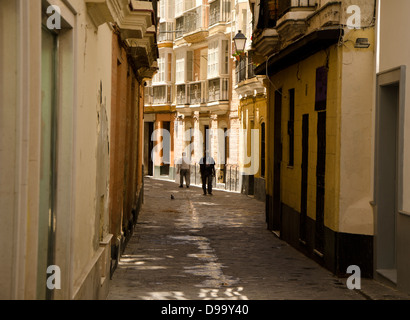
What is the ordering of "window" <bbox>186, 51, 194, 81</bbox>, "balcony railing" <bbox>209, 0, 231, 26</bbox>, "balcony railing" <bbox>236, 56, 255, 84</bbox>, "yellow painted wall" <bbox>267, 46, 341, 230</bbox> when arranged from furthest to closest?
"window" <bbox>186, 51, 194, 81</bbox>
"balcony railing" <bbox>209, 0, 231, 26</bbox>
"balcony railing" <bbox>236, 56, 255, 84</bbox>
"yellow painted wall" <bbox>267, 46, 341, 230</bbox>

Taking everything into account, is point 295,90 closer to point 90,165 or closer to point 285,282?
point 285,282

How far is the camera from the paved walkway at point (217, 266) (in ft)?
31.6

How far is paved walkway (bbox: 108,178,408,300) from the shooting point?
962cm

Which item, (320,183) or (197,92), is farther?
(197,92)

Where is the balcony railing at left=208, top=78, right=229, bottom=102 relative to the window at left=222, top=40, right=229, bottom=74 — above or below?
below

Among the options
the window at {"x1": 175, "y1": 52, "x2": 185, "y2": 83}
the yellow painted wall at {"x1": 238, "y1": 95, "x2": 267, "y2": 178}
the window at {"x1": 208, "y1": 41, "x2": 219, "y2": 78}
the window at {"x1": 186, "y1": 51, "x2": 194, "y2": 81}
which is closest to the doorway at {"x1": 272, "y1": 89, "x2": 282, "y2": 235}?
the yellow painted wall at {"x1": 238, "y1": 95, "x2": 267, "y2": 178}

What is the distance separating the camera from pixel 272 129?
1777cm

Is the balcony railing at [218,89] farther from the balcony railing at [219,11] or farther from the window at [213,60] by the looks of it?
the balcony railing at [219,11]

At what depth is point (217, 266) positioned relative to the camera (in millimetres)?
11977

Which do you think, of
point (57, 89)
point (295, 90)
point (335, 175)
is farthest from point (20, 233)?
point (295, 90)

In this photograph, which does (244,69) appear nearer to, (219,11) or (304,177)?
(219,11)

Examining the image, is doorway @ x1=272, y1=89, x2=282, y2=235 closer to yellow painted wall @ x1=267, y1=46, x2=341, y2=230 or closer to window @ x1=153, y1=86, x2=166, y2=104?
yellow painted wall @ x1=267, y1=46, x2=341, y2=230

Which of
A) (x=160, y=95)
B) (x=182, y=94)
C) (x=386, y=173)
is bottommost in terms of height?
(x=386, y=173)

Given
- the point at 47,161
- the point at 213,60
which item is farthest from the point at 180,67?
the point at 47,161
